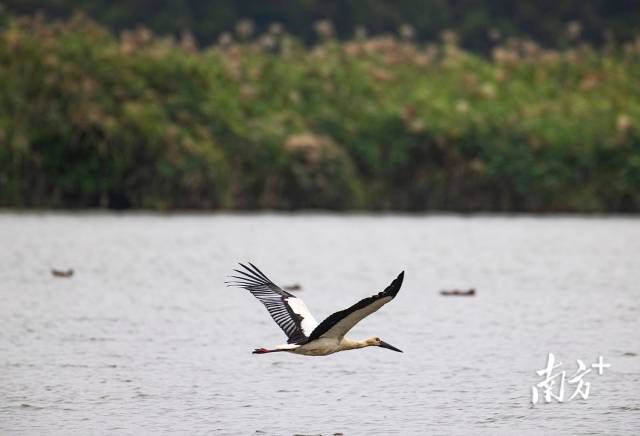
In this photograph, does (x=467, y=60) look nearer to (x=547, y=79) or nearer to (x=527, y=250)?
(x=547, y=79)

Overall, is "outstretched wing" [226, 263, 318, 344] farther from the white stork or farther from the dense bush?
the dense bush

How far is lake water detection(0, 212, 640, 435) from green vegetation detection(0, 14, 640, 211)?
2513mm

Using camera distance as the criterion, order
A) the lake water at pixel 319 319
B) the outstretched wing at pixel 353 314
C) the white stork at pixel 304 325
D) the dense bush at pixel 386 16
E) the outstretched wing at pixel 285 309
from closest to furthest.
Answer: the outstretched wing at pixel 353 314
the white stork at pixel 304 325
the lake water at pixel 319 319
the outstretched wing at pixel 285 309
the dense bush at pixel 386 16

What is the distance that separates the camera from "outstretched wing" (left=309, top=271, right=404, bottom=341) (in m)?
12.9

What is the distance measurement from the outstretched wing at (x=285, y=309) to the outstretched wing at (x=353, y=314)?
355 millimetres

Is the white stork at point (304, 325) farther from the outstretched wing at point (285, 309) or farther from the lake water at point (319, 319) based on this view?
the lake water at point (319, 319)

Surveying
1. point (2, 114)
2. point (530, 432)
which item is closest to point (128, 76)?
point (2, 114)

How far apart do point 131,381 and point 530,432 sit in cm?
418

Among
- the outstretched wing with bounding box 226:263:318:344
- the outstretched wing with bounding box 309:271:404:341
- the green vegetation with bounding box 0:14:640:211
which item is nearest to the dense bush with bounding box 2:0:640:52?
the green vegetation with bounding box 0:14:640:211

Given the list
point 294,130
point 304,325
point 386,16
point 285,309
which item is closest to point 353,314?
point 304,325

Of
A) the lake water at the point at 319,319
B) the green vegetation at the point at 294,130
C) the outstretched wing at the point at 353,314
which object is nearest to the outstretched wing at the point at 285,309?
the outstretched wing at the point at 353,314

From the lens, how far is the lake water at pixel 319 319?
1462cm

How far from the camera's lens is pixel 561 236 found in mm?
38469

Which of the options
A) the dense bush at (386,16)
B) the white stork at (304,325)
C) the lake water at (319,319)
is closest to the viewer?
the white stork at (304,325)
